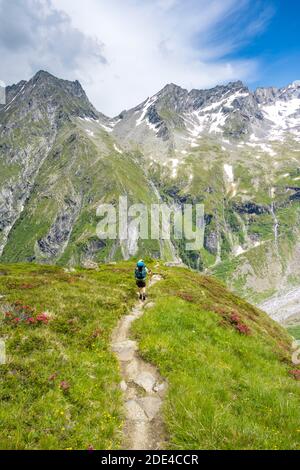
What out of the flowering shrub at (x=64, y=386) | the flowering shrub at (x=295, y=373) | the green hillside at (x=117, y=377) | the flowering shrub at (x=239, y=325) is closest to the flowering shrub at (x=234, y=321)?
the flowering shrub at (x=239, y=325)

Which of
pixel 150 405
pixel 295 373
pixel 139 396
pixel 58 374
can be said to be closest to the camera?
pixel 150 405

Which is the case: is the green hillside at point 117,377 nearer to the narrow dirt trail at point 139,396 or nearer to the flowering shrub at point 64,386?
the flowering shrub at point 64,386

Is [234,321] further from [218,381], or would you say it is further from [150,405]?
[150,405]

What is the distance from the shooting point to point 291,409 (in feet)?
42.7

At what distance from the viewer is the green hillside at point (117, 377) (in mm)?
11414

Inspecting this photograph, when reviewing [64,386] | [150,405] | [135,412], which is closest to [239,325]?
[150,405]

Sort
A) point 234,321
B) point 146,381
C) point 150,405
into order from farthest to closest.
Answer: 1. point 234,321
2. point 146,381
3. point 150,405

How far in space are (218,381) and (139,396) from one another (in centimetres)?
334

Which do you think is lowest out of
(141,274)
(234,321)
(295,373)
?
(295,373)

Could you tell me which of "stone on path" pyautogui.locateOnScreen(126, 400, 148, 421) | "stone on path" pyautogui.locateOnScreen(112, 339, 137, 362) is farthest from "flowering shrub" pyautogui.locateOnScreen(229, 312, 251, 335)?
"stone on path" pyautogui.locateOnScreen(126, 400, 148, 421)

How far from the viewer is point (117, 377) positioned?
50.5ft

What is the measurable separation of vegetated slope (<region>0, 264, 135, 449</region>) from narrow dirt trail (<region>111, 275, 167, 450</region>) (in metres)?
0.49

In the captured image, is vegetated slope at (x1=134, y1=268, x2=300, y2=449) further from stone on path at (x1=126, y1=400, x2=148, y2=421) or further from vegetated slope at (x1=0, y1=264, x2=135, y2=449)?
vegetated slope at (x1=0, y1=264, x2=135, y2=449)

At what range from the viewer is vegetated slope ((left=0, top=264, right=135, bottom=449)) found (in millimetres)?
11398
